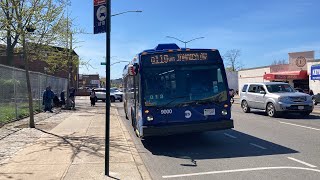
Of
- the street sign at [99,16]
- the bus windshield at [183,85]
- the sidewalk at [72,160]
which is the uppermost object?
the street sign at [99,16]

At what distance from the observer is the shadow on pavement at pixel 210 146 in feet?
32.3

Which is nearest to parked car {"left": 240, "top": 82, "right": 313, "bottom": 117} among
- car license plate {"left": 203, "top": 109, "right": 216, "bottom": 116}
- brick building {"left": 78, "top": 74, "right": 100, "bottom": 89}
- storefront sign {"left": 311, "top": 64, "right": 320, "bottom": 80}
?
car license plate {"left": 203, "top": 109, "right": 216, "bottom": 116}

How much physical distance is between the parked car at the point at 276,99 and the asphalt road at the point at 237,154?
464cm

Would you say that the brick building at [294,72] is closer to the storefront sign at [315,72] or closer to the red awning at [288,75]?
the red awning at [288,75]

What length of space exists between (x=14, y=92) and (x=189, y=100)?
1034cm

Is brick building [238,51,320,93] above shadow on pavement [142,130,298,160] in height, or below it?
above

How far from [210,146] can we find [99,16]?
5221mm

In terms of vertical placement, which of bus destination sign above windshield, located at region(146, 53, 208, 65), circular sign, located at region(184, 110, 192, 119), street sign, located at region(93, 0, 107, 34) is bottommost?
circular sign, located at region(184, 110, 192, 119)

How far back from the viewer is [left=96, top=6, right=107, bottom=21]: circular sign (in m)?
7.63

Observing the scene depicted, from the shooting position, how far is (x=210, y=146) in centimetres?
1117

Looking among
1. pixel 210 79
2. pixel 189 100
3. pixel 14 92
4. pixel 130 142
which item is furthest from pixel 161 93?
pixel 14 92

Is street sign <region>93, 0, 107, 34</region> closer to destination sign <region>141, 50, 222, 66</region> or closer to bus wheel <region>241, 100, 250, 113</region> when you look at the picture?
destination sign <region>141, 50, 222, 66</region>

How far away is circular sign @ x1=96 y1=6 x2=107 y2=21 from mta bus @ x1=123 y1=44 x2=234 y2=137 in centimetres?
322

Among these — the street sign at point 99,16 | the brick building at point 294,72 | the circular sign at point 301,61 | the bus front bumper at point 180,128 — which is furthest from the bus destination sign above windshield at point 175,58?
the circular sign at point 301,61
